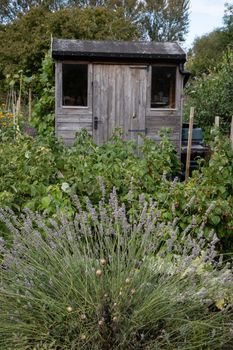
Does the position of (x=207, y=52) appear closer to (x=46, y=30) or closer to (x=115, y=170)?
(x=46, y=30)

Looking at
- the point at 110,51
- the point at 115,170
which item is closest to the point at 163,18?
the point at 110,51

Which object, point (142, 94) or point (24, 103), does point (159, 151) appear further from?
point (24, 103)

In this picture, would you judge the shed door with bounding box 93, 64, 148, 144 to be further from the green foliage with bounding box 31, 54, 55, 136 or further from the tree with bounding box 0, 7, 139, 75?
the tree with bounding box 0, 7, 139, 75

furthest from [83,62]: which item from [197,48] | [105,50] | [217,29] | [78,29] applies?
[197,48]

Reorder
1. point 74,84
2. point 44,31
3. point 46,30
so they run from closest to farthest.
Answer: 1. point 74,84
2. point 46,30
3. point 44,31

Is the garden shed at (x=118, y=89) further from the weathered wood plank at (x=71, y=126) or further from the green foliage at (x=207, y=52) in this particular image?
the green foliage at (x=207, y=52)

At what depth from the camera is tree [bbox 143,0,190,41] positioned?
28000 millimetres

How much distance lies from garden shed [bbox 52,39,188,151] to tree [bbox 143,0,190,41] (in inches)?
821

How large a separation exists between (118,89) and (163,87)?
83 centimetres

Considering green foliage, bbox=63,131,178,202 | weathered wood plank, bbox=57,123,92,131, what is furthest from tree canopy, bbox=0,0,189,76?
green foliage, bbox=63,131,178,202

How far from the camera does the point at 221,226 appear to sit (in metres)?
3.10

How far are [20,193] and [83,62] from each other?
5289 millimetres

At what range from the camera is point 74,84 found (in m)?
8.05

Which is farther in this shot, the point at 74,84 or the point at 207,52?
the point at 207,52
